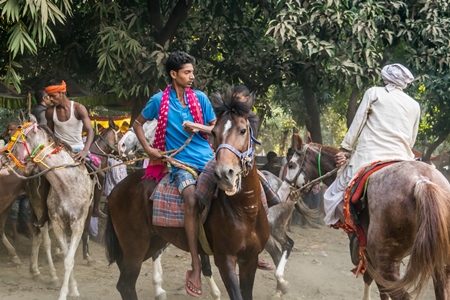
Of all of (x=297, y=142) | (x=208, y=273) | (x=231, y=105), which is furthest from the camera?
(x=297, y=142)

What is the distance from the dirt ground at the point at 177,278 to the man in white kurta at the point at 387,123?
1.93 m

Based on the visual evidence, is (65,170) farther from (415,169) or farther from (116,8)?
(415,169)

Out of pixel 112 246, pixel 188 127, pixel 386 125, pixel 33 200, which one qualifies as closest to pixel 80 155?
pixel 112 246

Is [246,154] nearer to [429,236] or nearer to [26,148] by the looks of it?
[429,236]

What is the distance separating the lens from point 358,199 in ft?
16.4

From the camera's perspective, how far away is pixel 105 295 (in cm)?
749

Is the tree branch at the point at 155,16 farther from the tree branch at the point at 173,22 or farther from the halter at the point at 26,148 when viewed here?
the halter at the point at 26,148

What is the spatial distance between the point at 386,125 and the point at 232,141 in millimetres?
1628

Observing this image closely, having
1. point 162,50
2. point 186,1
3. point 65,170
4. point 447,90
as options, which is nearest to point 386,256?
point 65,170

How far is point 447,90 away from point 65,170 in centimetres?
953

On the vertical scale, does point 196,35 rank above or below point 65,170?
above

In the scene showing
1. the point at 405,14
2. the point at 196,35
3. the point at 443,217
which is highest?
the point at 405,14

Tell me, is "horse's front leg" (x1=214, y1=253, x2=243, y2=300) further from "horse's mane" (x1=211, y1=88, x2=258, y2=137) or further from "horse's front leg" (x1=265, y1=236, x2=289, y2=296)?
"horse's front leg" (x1=265, y1=236, x2=289, y2=296)

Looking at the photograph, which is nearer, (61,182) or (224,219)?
(224,219)
